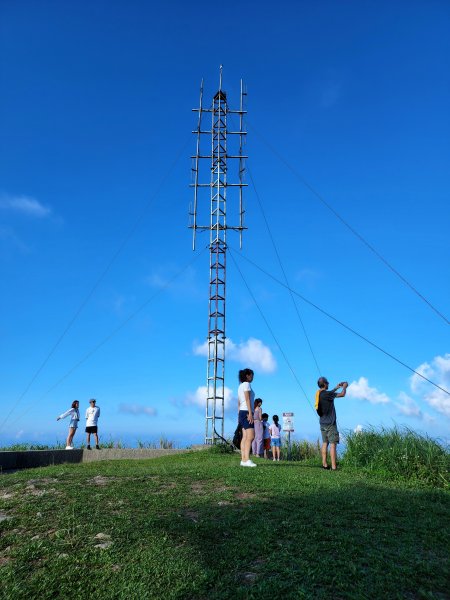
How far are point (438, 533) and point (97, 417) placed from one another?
14.5 meters

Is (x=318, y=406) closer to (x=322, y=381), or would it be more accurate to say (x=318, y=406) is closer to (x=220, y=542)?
(x=322, y=381)

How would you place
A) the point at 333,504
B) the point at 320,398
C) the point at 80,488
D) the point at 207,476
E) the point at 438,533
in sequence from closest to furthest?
the point at 438,533, the point at 333,504, the point at 80,488, the point at 207,476, the point at 320,398

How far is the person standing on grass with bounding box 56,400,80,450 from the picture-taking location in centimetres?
1747

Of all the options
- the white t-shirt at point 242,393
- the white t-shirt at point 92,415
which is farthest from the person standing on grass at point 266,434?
the white t-shirt at point 242,393

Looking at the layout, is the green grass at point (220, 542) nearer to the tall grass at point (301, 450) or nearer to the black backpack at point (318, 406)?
the black backpack at point (318, 406)

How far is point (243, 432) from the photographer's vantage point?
983cm

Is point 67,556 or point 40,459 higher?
point 40,459

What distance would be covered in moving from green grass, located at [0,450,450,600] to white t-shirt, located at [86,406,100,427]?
10629 mm

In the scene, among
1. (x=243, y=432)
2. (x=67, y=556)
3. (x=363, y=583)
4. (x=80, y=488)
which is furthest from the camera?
(x=243, y=432)

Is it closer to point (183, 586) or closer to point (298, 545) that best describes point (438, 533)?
point (298, 545)

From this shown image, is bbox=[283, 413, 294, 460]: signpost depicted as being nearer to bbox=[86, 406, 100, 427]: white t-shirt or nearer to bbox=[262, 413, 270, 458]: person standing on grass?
bbox=[262, 413, 270, 458]: person standing on grass

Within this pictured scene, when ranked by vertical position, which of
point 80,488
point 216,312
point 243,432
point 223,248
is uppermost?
point 223,248

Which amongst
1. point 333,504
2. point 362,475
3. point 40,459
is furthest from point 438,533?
point 40,459

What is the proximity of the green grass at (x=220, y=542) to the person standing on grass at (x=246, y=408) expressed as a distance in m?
2.04
